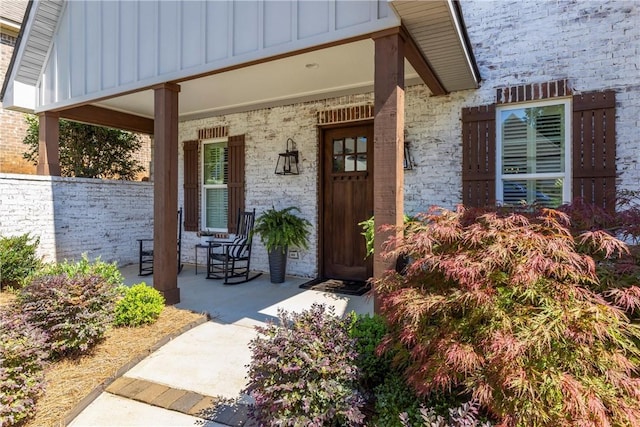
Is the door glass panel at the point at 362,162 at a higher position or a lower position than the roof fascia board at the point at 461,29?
lower

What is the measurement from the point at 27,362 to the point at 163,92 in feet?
9.26

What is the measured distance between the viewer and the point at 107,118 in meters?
5.84

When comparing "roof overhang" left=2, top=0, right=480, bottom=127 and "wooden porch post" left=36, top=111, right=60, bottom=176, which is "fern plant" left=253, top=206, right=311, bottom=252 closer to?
"roof overhang" left=2, top=0, right=480, bottom=127

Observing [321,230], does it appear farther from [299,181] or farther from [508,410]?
[508,410]

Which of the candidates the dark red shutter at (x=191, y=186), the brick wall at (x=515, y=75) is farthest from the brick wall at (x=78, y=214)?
the brick wall at (x=515, y=75)

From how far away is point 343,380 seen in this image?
1.80m

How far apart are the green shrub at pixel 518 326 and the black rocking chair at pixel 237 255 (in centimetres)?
350

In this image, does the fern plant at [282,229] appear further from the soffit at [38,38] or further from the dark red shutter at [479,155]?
the soffit at [38,38]

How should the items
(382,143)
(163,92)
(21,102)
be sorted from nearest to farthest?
(382,143)
(163,92)
(21,102)

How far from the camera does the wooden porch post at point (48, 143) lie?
5.37 meters

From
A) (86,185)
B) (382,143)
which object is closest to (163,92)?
(382,143)

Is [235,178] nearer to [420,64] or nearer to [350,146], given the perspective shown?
[350,146]

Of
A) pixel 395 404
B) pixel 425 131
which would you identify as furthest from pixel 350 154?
pixel 395 404

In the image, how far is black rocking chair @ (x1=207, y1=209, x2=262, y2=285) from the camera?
507 centimetres
